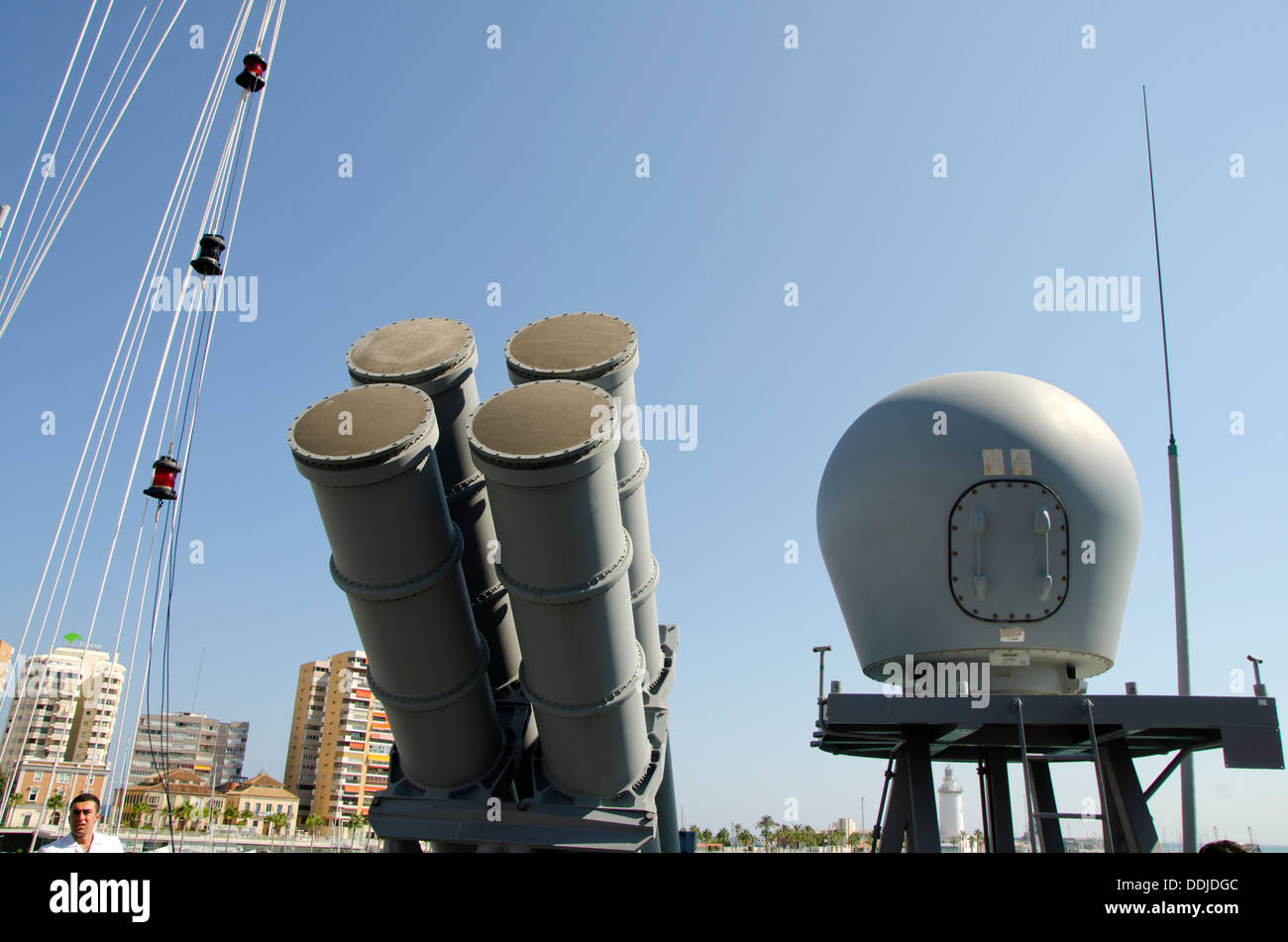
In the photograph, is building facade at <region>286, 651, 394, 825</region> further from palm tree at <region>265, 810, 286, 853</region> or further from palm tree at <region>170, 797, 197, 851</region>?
palm tree at <region>170, 797, 197, 851</region>

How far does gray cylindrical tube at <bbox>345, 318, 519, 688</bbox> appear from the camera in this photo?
25.5 ft

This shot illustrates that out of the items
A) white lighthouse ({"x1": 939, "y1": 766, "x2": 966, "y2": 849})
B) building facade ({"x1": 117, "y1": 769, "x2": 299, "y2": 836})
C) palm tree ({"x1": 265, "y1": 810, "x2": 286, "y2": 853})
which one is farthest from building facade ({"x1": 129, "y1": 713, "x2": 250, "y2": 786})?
white lighthouse ({"x1": 939, "y1": 766, "x2": 966, "y2": 849})

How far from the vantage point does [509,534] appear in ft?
22.1

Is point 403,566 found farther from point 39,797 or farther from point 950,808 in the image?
point 39,797

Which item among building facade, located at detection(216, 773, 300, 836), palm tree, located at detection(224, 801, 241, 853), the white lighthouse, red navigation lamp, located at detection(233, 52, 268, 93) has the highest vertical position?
red navigation lamp, located at detection(233, 52, 268, 93)

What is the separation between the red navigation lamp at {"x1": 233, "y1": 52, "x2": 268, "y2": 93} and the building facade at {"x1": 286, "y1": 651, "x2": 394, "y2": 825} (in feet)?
257

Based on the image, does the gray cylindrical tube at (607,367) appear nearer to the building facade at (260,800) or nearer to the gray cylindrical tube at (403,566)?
the gray cylindrical tube at (403,566)

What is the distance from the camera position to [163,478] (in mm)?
8523

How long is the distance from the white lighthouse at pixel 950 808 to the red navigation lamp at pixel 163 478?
22396 mm

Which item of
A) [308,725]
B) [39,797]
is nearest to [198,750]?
[308,725]
